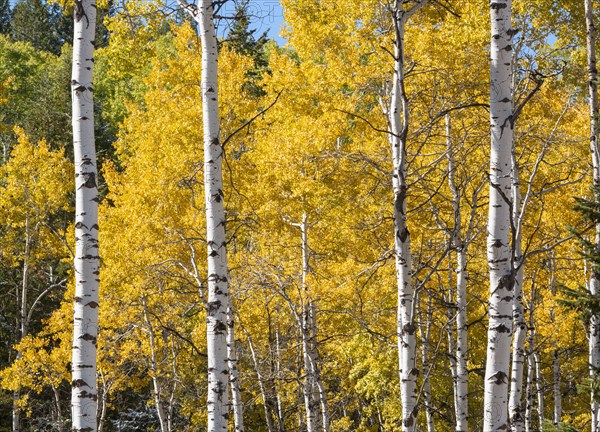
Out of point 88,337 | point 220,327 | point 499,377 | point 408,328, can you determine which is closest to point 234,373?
point 408,328

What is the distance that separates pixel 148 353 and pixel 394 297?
6.02 meters

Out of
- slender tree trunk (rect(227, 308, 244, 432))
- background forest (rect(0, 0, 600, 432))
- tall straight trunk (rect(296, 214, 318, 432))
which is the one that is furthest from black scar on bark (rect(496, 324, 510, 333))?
tall straight trunk (rect(296, 214, 318, 432))

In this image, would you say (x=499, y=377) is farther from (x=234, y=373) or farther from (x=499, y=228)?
(x=234, y=373)

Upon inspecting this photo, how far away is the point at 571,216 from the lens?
53.8ft

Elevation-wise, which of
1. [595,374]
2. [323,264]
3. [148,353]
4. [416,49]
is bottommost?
[595,374]

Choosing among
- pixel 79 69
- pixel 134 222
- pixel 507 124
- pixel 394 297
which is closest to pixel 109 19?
pixel 79 69

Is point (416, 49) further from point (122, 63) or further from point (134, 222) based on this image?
point (134, 222)

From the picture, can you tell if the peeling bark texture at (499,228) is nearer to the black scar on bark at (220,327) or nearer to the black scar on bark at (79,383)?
the black scar on bark at (220,327)

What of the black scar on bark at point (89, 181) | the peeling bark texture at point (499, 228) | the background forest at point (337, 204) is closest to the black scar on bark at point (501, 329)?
the peeling bark texture at point (499, 228)

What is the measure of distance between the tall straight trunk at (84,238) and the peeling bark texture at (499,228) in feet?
9.07

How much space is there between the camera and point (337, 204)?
14656 mm

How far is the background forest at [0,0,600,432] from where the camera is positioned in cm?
1015

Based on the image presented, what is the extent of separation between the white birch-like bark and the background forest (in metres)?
0.77

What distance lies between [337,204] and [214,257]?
331 inches
